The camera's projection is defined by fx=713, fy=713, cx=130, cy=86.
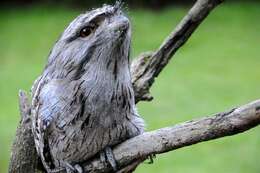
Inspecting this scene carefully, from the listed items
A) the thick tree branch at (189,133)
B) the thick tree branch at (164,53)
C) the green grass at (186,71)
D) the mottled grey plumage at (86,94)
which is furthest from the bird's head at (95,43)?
the green grass at (186,71)

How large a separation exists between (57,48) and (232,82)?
550cm

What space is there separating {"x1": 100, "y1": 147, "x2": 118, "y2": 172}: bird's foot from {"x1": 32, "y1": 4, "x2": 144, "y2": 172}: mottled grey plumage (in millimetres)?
23

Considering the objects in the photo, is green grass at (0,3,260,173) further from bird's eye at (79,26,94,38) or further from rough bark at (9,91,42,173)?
bird's eye at (79,26,94,38)

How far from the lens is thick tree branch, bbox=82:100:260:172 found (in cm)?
165

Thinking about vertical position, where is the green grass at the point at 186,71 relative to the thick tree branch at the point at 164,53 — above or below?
above

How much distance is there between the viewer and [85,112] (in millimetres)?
1937

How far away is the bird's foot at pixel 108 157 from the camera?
6.27ft

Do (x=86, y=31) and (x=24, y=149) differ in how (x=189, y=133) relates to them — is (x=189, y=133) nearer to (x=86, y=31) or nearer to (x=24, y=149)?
(x=86, y=31)

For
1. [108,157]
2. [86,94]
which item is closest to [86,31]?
[86,94]

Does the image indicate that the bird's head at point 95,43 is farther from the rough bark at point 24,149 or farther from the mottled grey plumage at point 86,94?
the rough bark at point 24,149

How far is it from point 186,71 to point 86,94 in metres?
5.72

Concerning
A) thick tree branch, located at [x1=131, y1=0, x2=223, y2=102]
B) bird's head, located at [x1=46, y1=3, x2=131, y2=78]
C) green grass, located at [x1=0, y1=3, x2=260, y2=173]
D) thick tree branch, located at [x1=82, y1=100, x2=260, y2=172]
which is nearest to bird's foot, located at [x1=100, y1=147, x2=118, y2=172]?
thick tree branch, located at [x1=82, y1=100, x2=260, y2=172]

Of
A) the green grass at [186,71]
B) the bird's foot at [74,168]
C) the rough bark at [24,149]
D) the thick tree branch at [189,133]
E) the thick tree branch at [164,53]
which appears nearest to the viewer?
the thick tree branch at [189,133]

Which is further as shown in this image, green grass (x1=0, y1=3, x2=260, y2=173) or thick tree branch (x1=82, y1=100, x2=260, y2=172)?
green grass (x1=0, y1=3, x2=260, y2=173)
